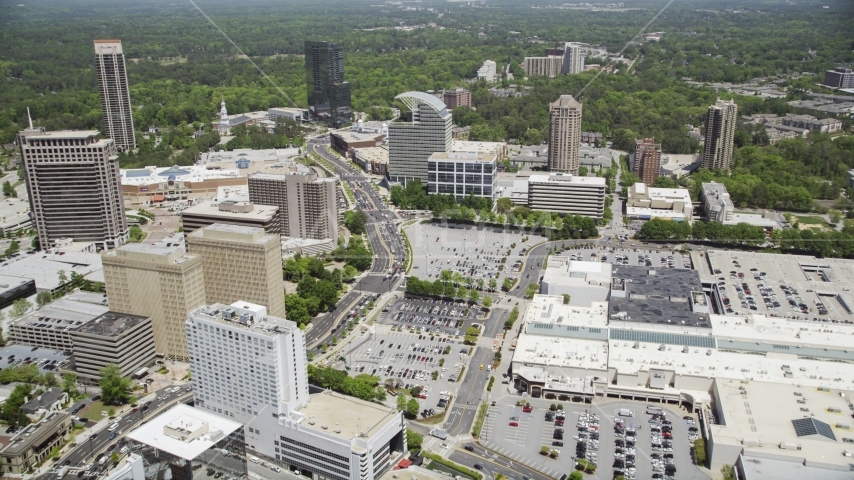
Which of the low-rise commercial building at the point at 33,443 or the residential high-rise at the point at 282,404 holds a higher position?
the residential high-rise at the point at 282,404

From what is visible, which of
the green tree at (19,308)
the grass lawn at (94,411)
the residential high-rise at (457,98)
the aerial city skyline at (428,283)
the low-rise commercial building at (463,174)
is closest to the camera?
the aerial city skyline at (428,283)

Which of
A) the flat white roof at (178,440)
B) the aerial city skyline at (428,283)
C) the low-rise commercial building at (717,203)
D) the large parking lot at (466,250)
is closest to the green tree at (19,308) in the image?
the aerial city skyline at (428,283)

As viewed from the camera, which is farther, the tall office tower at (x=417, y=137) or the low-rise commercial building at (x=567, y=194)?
the tall office tower at (x=417, y=137)

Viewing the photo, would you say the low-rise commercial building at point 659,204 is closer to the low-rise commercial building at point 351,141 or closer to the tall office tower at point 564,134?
the tall office tower at point 564,134

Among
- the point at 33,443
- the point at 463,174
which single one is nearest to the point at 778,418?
the point at 33,443

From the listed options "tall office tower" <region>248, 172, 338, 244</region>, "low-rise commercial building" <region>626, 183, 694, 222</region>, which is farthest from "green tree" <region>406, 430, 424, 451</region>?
"low-rise commercial building" <region>626, 183, 694, 222</region>

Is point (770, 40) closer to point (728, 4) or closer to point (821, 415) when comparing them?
point (728, 4)

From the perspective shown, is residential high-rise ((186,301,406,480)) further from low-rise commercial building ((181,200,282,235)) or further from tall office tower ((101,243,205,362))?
low-rise commercial building ((181,200,282,235))
